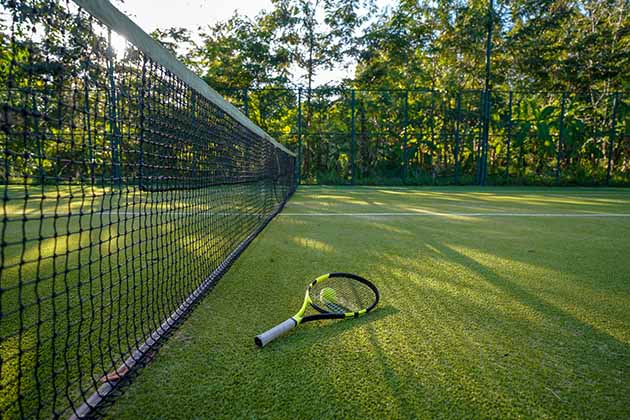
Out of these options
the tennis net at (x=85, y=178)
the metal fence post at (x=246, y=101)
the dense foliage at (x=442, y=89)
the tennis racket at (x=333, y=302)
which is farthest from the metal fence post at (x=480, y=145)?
the tennis racket at (x=333, y=302)

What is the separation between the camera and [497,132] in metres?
11.4

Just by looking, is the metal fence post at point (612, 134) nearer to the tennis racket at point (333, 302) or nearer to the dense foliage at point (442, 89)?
the dense foliage at point (442, 89)

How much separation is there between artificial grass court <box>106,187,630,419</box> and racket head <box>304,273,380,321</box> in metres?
0.06

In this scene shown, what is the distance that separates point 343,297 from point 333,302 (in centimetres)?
10

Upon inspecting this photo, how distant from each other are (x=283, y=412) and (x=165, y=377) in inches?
15.9

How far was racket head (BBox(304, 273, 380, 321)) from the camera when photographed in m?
1.54

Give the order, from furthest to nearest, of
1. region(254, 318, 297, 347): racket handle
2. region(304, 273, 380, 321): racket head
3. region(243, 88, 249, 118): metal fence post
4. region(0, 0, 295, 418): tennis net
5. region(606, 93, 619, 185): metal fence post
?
region(243, 88, 249, 118): metal fence post, region(606, 93, 619, 185): metal fence post, region(304, 273, 380, 321): racket head, region(254, 318, 297, 347): racket handle, region(0, 0, 295, 418): tennis net

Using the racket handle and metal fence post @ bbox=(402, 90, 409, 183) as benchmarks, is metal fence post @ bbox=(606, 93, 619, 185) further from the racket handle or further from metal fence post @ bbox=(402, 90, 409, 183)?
the racket handle

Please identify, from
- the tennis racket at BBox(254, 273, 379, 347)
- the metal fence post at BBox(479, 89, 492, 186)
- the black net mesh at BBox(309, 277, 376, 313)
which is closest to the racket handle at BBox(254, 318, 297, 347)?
the tennis racket at BBox(254, 273, 379, 347)

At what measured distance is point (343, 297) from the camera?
1.75m

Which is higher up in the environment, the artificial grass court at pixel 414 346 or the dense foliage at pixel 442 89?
the dense foliage at pixel 442 89

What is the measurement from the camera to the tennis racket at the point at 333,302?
1.34 meters

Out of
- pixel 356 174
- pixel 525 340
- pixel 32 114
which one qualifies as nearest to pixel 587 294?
pixel 525 340

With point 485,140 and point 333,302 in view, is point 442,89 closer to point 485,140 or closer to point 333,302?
point 485,140
